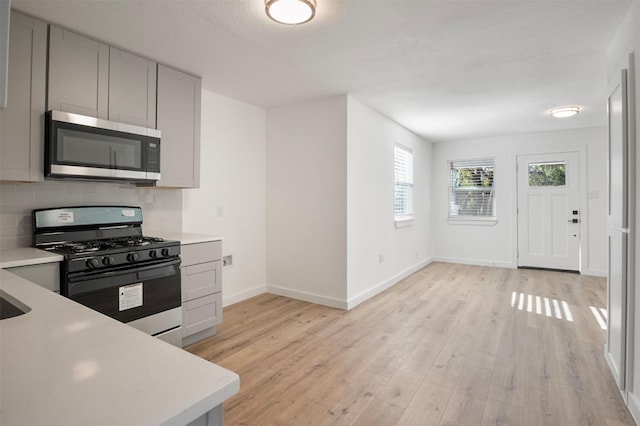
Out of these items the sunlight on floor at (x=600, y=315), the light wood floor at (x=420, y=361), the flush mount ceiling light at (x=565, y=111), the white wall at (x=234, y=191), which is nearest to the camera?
the light wood floor at (x=420, y=361)

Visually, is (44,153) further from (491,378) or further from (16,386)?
(491,378)

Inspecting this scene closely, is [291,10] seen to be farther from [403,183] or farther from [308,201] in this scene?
[403,183]

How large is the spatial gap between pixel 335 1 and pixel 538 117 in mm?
4141

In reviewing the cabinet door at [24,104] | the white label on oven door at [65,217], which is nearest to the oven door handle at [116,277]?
the white label on oven door at [65,217]

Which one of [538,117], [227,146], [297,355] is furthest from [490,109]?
[297,355]

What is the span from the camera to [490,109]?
4457mm

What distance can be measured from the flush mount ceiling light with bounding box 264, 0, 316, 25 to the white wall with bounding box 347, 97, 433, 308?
182 centimetres

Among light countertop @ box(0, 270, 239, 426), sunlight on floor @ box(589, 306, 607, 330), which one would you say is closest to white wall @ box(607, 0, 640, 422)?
sunlight on floor @ box(589, 306, 607, 330)

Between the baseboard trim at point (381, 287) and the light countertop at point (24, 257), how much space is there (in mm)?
2747

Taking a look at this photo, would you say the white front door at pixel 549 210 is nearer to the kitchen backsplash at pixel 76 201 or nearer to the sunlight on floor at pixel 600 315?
the sunlight on floor at pixel 600 315

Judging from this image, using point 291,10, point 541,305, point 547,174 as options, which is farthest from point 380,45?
point 547,174

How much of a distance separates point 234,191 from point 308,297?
5.11 ft

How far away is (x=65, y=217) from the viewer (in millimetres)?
2523

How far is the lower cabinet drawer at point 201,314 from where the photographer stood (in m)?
2.78
